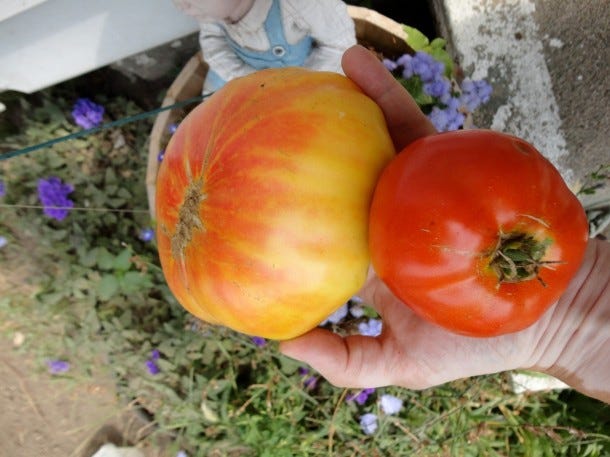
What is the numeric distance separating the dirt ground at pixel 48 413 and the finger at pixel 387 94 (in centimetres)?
191

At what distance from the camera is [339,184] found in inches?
42.2

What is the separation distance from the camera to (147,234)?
2297 millimetres

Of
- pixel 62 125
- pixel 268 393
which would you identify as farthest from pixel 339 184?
pixel 62 125

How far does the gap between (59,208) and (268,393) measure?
3.92 ft

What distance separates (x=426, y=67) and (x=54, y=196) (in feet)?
5.40

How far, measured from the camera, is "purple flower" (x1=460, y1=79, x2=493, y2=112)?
6.23 feet

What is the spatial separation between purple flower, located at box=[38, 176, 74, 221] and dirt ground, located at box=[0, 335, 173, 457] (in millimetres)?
768

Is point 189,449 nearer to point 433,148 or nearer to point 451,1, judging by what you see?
point 433,148

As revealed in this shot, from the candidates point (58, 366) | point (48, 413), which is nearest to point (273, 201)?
point (58, 366)

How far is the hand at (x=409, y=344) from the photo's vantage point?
1.42 meters

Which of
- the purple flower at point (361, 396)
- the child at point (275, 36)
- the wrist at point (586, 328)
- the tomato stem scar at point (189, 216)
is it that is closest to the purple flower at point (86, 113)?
the child at point (275, 36)

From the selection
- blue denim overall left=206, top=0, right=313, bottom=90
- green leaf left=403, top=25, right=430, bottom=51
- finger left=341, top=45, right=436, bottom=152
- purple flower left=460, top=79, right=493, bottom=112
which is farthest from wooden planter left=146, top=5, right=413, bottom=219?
finger left=341, top=45, right=436, bottom=152

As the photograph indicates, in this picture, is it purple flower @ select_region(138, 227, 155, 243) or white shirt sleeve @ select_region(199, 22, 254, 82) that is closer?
white shirt sleeve @ select_region(199, 22, 254, 82)

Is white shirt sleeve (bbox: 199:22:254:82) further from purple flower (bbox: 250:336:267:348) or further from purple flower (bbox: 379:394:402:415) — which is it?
purple flower (bbox: 379:394:402:415)
